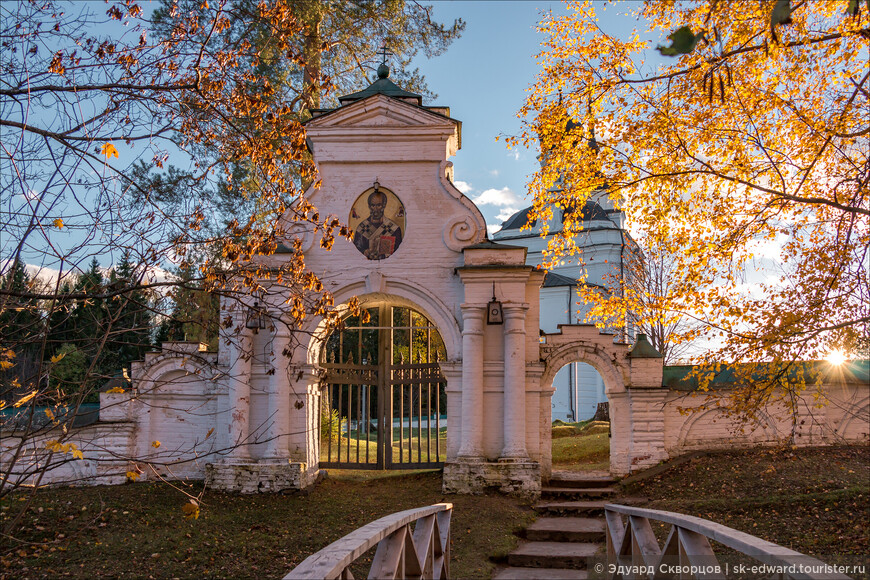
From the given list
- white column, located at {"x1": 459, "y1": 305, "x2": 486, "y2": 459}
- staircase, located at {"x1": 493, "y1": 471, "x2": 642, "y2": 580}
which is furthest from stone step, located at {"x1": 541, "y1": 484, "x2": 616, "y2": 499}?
white column, located at {"x1": 459, "y1": 305, "x2": 486, "y2": 459}

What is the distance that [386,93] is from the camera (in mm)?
14484

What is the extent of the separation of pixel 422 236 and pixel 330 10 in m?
7.76

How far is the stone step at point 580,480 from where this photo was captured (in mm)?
13352

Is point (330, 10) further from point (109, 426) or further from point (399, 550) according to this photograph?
point (399, 550)

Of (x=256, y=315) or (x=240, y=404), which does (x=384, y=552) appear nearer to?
(x=256, y=315)

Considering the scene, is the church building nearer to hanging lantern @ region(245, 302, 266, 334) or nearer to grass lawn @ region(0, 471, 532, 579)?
grass lawn @ region(0, 471, 532, 579)

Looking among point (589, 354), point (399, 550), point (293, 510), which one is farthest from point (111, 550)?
point (589, 354)

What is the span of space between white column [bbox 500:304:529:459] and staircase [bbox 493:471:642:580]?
3.03ft

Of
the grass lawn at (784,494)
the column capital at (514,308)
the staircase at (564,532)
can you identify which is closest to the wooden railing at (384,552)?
the staircase at (564,532)

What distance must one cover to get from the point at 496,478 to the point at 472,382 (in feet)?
5.44

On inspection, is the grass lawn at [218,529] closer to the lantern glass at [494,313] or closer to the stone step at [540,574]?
the stone step at [540,574]

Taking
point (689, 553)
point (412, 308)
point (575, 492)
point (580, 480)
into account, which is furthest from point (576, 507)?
point (689, 553)

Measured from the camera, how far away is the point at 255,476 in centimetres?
1281

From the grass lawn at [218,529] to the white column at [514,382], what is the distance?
99 centimetres
